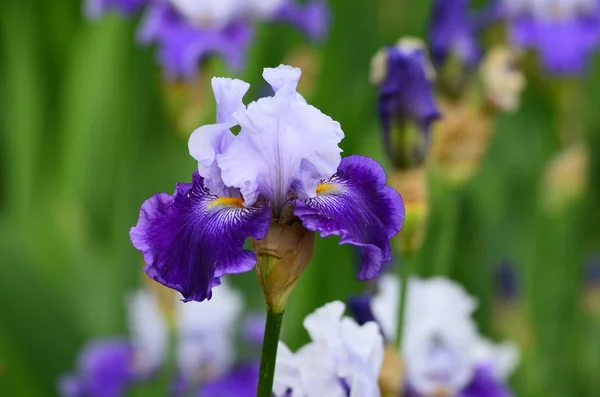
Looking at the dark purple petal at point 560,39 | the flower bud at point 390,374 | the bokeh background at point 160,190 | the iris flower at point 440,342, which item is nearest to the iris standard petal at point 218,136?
the flower bud at point 390,374

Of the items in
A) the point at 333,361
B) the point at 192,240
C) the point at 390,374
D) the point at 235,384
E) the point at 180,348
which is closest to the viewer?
the point at 192,240

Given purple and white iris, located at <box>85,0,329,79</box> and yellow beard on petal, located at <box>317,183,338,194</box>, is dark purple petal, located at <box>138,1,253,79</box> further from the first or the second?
yellow beard on petal, located at <box>317,183,338,194</box>

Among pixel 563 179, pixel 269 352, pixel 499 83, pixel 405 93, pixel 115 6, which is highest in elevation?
pixel 115 6

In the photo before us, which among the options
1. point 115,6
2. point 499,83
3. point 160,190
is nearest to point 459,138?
point 499,83

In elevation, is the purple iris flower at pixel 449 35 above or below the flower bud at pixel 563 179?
below

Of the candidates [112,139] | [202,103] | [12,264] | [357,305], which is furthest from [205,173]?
[112,139]

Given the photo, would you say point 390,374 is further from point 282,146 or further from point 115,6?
point 115,6

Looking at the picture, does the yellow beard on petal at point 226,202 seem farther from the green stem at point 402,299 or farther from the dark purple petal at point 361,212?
the green stem at point 402,299
